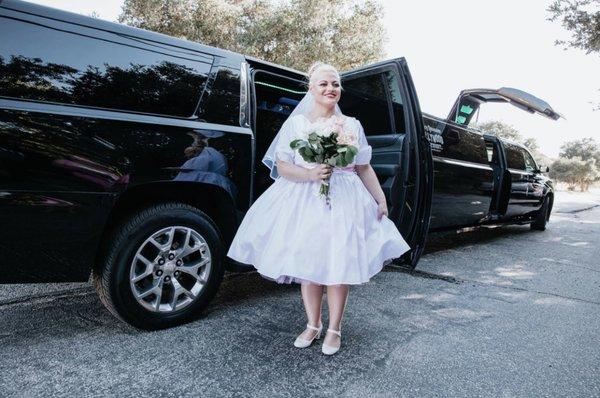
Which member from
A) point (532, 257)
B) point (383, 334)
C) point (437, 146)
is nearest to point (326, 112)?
point (383, 334)

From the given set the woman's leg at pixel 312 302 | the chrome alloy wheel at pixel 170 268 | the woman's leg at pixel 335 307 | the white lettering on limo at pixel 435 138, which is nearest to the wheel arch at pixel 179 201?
the chrome alloy wheel at pixel 170 268

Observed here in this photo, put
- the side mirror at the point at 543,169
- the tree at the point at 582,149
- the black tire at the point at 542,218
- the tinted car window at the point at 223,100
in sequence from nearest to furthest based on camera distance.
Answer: the tinted car window at the point at 223,100 < the side mirror at the point at 543,169 < the black tire at the point at 542,218 < the tree at the point at 582,149

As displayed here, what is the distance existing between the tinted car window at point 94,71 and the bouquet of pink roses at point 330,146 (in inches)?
34.1

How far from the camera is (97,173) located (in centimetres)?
226

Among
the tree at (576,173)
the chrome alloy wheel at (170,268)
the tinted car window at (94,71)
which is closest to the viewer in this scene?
the tinted car window at (94,71)

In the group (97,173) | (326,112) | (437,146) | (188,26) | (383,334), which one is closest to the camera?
(97,173)

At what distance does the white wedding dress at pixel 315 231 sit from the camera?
7.57 ft

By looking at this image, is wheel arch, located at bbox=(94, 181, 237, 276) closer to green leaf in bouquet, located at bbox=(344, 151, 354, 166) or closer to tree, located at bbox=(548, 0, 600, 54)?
green leaf in bouquet, located at bbox=(344, 151, 354, 166)

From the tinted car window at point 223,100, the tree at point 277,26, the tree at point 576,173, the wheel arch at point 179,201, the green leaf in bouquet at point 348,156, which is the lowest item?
the wheel arch at point 179,201

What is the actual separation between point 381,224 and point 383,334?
2.71ft

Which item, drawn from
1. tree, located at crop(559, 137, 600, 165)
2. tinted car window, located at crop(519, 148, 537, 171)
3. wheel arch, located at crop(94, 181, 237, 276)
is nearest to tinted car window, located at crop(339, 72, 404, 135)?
wheel arch, located at crop(94, 181, 237, 276)

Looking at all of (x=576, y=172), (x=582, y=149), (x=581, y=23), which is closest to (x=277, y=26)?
(x=581, y=23)

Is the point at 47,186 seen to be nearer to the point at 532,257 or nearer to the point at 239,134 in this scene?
the point at 239,134

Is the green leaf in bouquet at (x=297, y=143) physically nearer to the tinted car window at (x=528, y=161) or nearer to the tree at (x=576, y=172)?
the tinted car window at (x=528, y=161)
